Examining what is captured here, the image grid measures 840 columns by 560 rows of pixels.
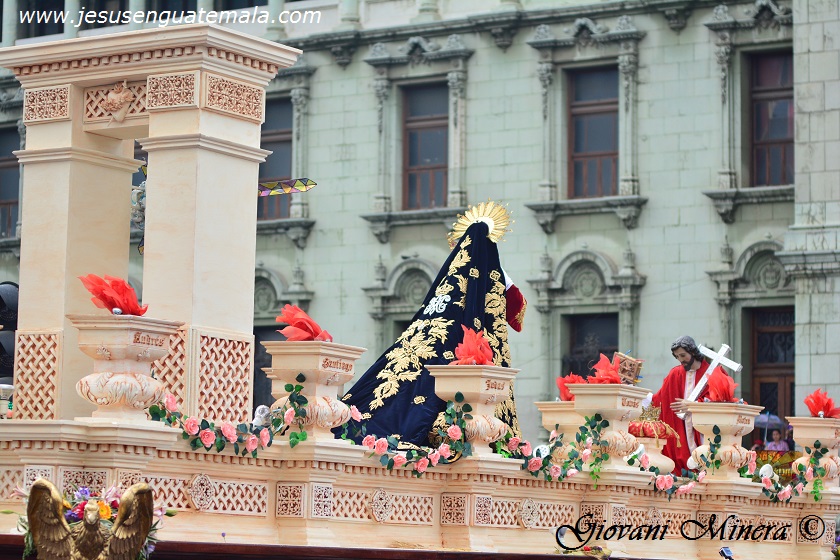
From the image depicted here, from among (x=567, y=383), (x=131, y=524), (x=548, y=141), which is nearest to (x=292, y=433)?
(x=131, y=524)

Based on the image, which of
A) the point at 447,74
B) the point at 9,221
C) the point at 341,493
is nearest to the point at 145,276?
the point at 341,493

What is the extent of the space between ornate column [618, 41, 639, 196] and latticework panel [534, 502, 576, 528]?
739 inches

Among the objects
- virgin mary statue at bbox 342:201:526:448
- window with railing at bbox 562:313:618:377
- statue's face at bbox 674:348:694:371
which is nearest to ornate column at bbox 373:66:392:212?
window with railing at bbox 562:313:618:377

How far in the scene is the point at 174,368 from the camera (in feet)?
42.1

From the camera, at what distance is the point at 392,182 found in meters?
36.6

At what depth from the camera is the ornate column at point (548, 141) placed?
34812 millimetres

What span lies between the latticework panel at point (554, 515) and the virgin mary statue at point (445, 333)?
0.74 metres

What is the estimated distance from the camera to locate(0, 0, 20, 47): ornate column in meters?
39.3

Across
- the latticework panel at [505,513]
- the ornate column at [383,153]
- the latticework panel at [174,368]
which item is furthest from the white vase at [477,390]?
the ornate column at [383,153]

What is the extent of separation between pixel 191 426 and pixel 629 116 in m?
23.0

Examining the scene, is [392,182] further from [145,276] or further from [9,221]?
[145,276]

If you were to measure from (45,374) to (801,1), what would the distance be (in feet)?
70.2

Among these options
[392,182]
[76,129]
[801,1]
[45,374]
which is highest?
[801,1]

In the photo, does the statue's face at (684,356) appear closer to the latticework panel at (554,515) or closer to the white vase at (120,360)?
the latticework panel at (554,515)
